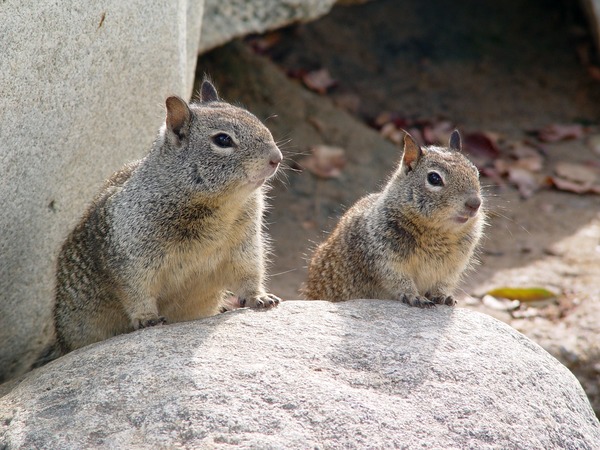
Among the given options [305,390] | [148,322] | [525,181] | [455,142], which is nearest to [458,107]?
[525,181]

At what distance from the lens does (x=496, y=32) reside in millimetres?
12000

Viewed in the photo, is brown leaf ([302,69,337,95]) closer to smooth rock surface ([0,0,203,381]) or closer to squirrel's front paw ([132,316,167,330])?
smooth rock surface ([0,0,203,381])

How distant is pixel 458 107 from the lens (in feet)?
36.9

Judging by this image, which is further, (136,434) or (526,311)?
(526,311)

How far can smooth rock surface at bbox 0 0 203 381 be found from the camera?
534 centimetres

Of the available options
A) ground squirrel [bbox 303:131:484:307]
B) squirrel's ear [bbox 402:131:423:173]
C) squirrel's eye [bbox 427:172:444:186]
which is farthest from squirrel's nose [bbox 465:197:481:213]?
squirrel's ear [bbox 402:131:423:173]

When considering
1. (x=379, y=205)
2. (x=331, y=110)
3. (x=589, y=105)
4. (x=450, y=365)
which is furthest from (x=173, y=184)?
(x=589, y=105)

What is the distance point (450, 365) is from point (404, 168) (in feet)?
6.05

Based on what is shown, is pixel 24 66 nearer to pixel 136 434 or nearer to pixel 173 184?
pixel 173 184

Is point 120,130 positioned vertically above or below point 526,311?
above

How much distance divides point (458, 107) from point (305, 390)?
7.59 metres

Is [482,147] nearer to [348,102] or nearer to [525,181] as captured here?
[525,181]

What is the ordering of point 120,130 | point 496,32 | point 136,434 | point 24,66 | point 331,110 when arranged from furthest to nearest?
point 496,32 → point 331,110 → point 120,130 → point 24,66 → point 136,434

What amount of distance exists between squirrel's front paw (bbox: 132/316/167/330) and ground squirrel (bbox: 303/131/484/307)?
1.46m
